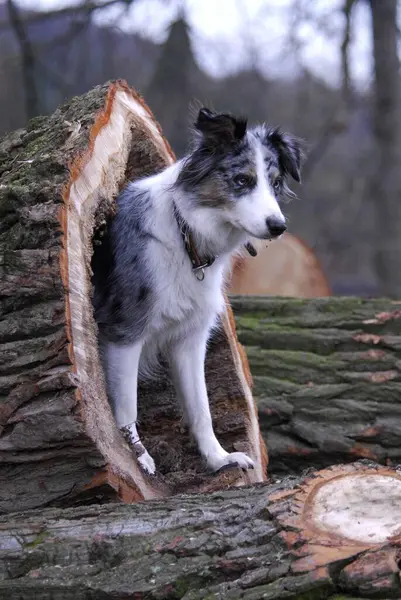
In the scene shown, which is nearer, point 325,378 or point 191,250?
point 191,250

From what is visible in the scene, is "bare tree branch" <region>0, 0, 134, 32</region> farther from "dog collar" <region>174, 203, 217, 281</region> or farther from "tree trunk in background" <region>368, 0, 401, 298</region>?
"dog collar" <region>174, 203, 217, 281</region>

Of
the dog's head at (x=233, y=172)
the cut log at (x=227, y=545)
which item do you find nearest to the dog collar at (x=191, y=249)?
the dog's head at (x=233, y=172)

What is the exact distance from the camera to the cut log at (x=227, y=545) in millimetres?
2389

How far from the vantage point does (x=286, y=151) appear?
4.00m

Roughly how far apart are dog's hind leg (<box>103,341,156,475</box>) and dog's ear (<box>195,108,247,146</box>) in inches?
39.2

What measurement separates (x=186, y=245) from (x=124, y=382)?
0.69m

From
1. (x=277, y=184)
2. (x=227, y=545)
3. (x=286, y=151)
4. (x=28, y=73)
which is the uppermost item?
(x=28, y=73)

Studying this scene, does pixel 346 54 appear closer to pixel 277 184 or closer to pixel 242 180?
pixel 277 184

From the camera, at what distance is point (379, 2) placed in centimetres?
998

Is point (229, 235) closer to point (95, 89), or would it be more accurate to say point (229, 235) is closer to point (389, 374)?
point (95, 89)

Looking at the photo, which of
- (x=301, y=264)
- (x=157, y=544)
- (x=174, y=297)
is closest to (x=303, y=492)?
(x=157, y=544)

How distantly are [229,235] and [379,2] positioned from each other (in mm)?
7116

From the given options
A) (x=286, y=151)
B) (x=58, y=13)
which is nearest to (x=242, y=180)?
(x=286, y=151)

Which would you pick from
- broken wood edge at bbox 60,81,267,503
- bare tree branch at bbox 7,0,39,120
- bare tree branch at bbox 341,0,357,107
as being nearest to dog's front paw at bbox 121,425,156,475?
broken wood edge at bbox 60,81,267,503
